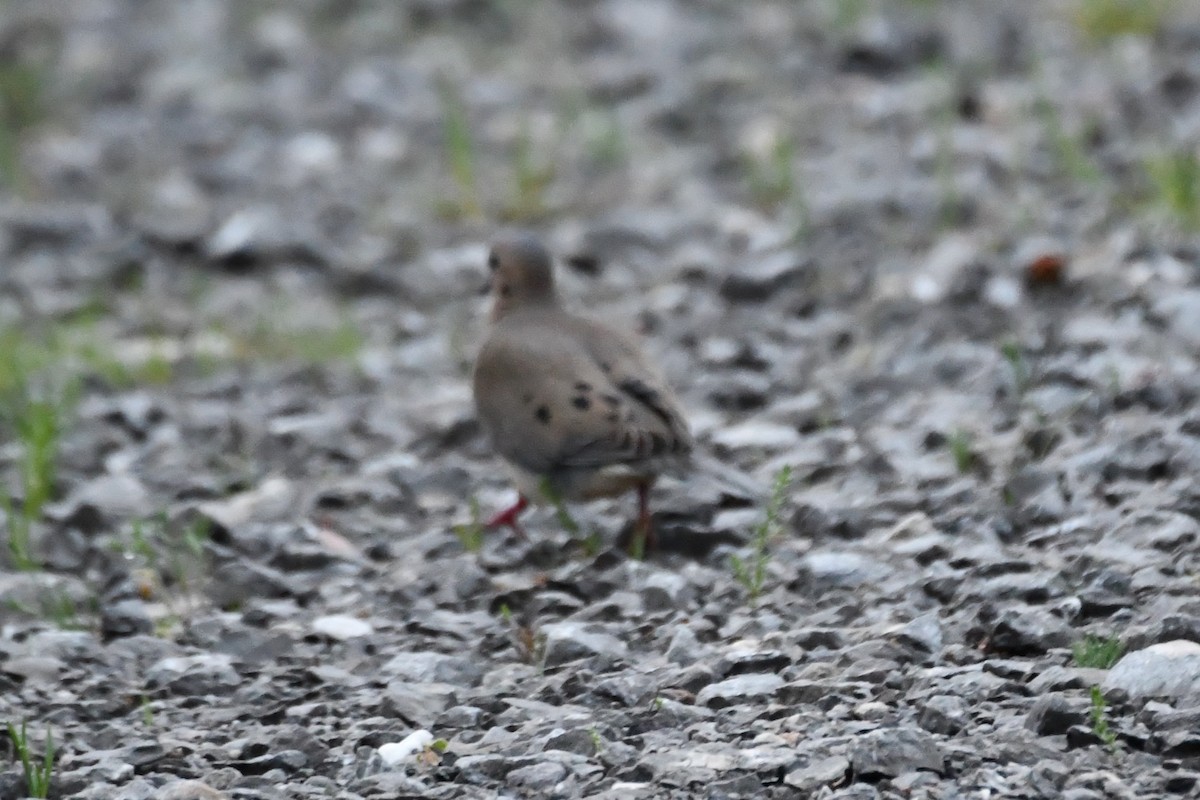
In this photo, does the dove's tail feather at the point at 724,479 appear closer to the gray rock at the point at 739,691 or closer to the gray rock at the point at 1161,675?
the gray rock at the point at 739,691

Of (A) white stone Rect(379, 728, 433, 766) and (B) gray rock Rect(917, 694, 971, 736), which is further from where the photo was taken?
(A) white stone Rect(379, 728, 433, 766)

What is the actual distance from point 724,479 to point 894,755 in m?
2.15

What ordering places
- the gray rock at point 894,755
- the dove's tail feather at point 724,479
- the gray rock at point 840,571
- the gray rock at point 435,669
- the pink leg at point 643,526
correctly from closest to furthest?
the gray rock at point 894,755 < the gray rock at point 435,669 < the gray rock at point 840,571 < the pink leg at point 643,526 < the dove's tail feather at point 724,479

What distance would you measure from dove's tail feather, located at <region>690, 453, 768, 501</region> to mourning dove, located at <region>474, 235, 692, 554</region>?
2.1 inches

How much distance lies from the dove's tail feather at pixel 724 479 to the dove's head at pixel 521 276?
1218 mm

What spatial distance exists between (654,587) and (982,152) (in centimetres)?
470

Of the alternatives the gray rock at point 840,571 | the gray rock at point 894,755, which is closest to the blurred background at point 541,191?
the gray rock at point 840,571

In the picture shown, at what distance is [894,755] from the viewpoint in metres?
4.16

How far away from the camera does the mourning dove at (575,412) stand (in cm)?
616

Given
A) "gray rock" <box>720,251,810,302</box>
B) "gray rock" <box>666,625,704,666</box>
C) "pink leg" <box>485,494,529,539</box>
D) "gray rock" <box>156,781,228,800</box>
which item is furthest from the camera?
"gray rock" <box>720,251,810,302</box>

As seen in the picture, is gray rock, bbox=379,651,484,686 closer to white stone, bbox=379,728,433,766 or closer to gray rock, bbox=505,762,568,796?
white stone, bbox=379,728,433,766

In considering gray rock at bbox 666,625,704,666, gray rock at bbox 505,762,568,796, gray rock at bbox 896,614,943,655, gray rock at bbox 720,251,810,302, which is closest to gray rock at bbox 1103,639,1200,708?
gray rock at bbox 896,614,943,655

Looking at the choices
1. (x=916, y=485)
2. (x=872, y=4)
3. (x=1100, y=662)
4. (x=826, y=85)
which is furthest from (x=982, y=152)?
(x=1100, y=662)

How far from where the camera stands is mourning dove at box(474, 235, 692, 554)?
616cm
